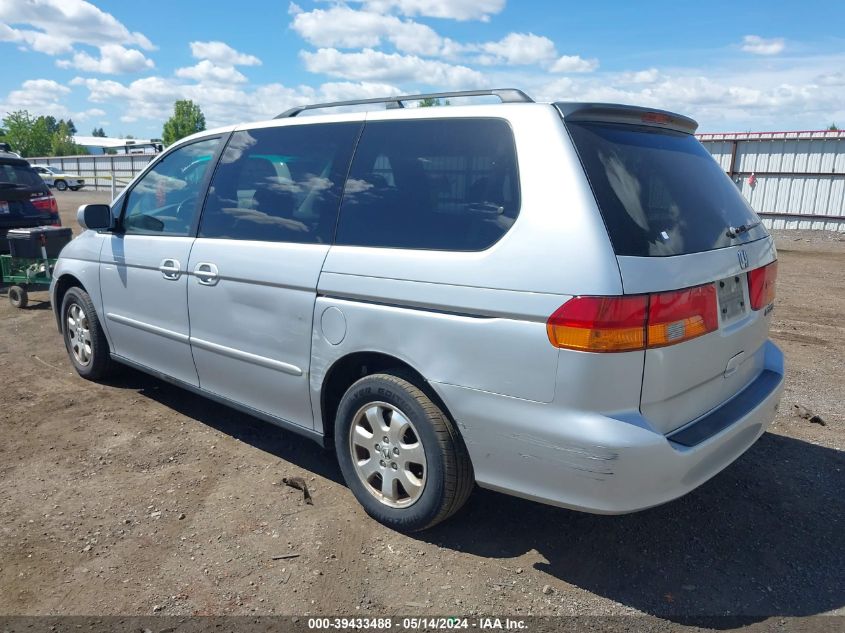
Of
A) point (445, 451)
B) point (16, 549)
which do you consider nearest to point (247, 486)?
point (16, 549)

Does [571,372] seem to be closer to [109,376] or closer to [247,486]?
[247,486]

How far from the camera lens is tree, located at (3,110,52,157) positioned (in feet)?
239

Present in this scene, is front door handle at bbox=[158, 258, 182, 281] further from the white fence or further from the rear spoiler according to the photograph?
the white fence

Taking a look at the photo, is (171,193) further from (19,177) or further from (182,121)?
(182,121)

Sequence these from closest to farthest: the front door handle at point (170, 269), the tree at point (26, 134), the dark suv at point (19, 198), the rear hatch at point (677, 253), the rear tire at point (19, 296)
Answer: the rear hatch at point (677, 253), the front door handle at point (170, 269), the rear tire at point (19, 296), the dark suv at point (19, 198), the tree at point (26, 134)

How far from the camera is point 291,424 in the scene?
366cm

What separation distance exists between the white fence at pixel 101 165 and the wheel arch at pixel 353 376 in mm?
37313

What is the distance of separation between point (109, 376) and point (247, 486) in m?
2.35

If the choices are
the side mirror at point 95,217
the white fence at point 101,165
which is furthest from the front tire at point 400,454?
the white fence at point 101,165

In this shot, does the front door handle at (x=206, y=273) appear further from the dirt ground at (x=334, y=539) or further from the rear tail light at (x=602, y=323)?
the rear tail light at (x=602, y=323)

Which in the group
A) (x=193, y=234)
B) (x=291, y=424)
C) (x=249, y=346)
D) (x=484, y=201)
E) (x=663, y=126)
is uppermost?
(x=663, y=126)

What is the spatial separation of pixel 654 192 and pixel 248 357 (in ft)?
7.53

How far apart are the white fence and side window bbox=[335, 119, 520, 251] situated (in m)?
37.4

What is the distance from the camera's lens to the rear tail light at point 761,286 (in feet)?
10.4
